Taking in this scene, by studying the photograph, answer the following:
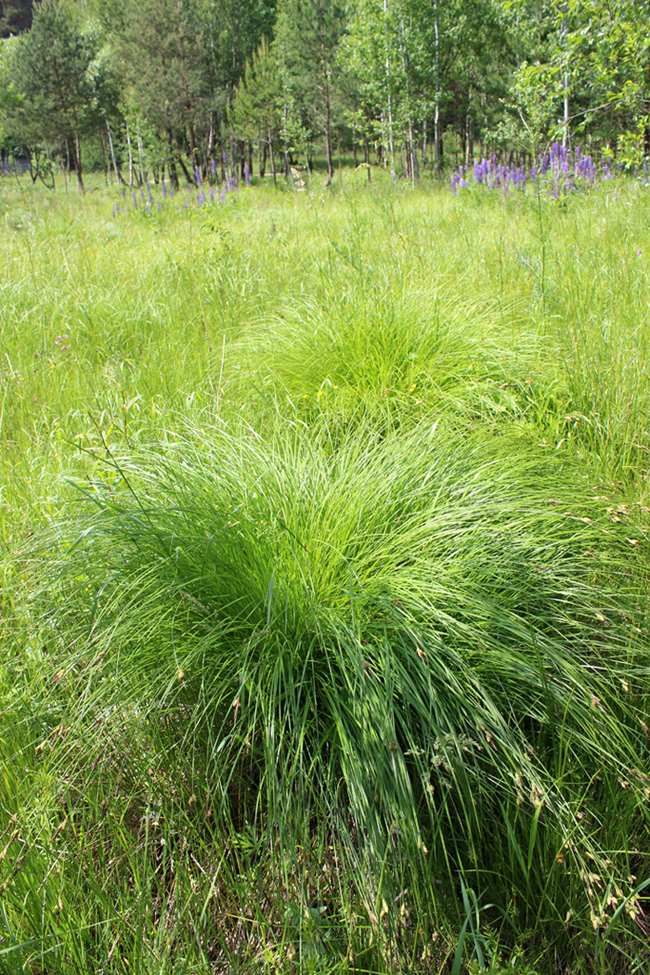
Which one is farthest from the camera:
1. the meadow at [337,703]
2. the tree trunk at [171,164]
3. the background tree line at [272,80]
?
the tree trunk at [171,164]

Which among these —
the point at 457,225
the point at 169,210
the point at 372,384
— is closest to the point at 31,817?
the point at 372,384

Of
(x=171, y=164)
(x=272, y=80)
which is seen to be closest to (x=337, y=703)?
(x=171, y=164)

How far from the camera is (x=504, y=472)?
173 cm

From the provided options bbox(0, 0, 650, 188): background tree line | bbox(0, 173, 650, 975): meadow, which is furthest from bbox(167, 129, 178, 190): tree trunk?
bbox(0, 173, 650, 975): meadow

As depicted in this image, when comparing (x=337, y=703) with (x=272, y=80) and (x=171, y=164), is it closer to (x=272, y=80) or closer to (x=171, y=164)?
(x=171, y=164)

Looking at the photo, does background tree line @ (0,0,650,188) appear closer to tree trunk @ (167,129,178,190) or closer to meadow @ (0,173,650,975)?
tree trunk @ (167,129,178,190)

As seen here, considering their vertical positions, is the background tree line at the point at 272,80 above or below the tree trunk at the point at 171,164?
above

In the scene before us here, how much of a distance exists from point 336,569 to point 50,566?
752mm

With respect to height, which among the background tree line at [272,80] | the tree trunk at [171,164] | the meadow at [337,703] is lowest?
the meadow at [337,703]

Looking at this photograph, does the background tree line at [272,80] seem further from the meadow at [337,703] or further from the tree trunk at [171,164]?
the meadow at [337,703]

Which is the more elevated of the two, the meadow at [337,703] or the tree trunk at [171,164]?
the tree trunk at [171,164]

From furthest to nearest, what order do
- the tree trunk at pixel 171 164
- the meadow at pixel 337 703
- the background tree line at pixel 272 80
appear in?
the tree trunk at pixel 171 164 < the background tree line at pixel 272 80 < the meadow at pixel 337 703

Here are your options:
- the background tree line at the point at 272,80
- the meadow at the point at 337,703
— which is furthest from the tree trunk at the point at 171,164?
the meadow at the point at 337,703

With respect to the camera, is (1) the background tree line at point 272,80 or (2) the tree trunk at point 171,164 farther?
(2) the tree trunk at point 171,164
